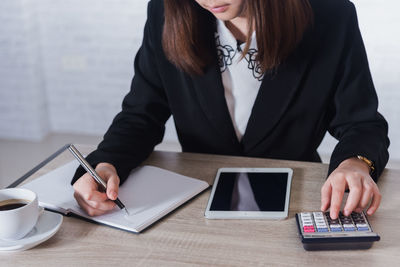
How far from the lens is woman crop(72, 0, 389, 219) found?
135 cm

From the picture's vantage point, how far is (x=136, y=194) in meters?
1.20

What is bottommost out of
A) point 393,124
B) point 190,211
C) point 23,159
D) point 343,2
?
point 23,159

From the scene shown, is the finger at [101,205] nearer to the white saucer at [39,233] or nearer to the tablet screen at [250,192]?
the white saucer at [39,233]

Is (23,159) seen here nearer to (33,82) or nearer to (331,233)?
(33,82)

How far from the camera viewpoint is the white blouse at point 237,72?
4.84ft

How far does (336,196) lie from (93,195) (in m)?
0.48

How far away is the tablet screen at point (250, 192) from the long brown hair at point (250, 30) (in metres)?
0.31

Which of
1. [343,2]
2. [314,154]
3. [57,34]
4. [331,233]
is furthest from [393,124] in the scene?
[331,233]

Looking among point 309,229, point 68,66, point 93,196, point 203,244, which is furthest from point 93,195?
point 68,66

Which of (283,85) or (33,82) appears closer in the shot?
(283,85)

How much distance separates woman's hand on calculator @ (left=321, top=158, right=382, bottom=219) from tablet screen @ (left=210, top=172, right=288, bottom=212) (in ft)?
0.33

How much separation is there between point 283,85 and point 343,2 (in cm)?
27

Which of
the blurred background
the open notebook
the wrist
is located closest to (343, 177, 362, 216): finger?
the wrist

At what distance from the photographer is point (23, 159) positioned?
3.27m
